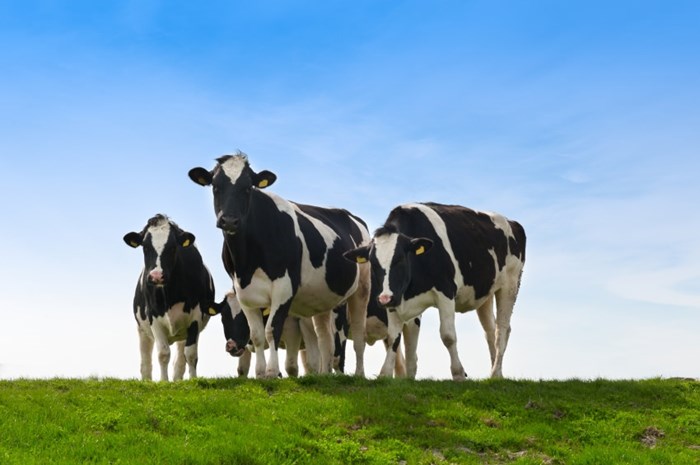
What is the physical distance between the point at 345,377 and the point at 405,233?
13.2 feet

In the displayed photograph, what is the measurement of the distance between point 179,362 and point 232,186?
6.99 metres

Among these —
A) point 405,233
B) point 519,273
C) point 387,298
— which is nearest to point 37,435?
point 387,298

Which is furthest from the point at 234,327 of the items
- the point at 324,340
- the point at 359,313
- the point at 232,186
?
the point at 232,186

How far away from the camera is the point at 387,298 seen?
19.5 m

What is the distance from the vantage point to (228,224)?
62.5 feet

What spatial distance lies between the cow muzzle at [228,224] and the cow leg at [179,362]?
6.12 meters

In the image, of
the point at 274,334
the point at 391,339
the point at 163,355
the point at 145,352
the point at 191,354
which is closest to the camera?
the point at 274,334

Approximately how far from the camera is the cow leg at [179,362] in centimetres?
2403

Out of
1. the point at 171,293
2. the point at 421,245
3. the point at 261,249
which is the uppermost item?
the point at 421,245

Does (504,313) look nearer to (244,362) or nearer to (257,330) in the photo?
(257,330)

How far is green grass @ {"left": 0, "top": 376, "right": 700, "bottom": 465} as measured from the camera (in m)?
14.0

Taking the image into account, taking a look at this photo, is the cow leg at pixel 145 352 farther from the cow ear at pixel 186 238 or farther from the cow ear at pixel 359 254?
the cow ear at pixel 359 254

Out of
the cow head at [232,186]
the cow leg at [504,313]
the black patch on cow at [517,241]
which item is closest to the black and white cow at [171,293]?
the cow head at [232,186]

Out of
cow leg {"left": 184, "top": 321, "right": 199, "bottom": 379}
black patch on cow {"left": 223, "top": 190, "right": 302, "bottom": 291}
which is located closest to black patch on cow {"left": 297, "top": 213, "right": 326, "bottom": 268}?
black patch on cow {"left": 223, "top": 190, "right": 302, "bottom": 291}
